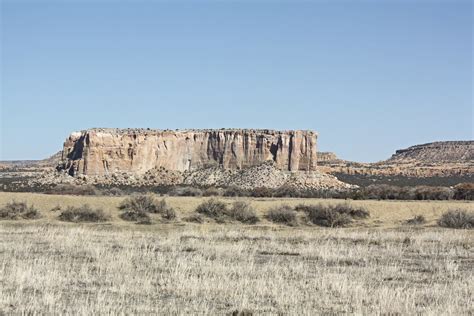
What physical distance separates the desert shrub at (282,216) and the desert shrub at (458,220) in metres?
7.23

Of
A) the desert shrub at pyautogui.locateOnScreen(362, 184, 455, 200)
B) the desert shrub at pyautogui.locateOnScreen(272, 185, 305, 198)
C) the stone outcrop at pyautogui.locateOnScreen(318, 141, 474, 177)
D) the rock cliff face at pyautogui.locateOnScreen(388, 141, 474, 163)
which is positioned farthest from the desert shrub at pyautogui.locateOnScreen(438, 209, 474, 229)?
the rock cliff face at pyautogui.locateOnScreen(388, 141, 474, 163)

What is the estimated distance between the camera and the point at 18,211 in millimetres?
35250

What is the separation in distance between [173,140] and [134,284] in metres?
80.6

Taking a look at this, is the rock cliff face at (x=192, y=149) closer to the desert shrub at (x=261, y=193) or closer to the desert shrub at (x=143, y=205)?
the desert shrub at (x=261, y=193)

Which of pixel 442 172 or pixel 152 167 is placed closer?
pixel 152 167

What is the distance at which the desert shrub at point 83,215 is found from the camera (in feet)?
111

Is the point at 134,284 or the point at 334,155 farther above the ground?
the point at 334,155

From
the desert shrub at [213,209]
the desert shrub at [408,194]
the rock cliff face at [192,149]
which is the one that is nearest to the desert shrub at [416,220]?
the desert shrub at [213,209]

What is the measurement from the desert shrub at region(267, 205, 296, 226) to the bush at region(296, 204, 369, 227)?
1442 mm

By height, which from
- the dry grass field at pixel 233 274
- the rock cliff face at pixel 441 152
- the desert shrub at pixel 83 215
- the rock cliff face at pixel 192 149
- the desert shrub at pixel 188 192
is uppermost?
the rock cliff face at pixel 441 152

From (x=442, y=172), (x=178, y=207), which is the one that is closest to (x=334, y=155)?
(x=442, y=172)

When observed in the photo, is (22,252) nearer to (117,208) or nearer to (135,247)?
(135,247)

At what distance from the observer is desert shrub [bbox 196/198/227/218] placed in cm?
3650

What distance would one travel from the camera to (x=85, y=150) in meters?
84.8
